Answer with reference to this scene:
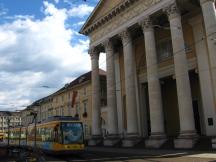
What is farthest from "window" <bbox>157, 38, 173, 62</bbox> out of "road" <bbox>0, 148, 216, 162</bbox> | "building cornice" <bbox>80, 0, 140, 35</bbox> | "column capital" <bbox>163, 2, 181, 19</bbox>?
"road" <bbox>0, 148, 216, 162</bbox>

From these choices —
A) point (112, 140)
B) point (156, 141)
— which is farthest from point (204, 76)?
point (112, 140)

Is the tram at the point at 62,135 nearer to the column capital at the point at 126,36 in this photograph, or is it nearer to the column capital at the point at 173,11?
the column capital at the point at 173,11

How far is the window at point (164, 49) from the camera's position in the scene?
3722cm

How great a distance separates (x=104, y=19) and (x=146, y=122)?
44.4ft

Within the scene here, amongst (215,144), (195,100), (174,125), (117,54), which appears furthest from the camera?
(117,54)

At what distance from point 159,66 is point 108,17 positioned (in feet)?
27.5

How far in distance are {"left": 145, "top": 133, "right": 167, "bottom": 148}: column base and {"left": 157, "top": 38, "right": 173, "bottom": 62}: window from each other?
10.6 m

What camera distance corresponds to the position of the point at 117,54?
44281 mm

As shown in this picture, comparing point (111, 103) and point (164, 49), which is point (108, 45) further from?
point (111, 103)

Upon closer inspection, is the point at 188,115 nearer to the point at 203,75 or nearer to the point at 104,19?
the point at 203,75

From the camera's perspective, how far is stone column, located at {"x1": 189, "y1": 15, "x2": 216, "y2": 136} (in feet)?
98.9

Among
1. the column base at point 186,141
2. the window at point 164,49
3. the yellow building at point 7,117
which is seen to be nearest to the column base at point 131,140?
the column base at point 186,141

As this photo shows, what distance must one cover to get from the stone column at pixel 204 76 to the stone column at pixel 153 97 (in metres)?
4.14

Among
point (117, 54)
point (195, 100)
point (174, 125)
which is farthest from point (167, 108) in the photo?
point (117, 54)
